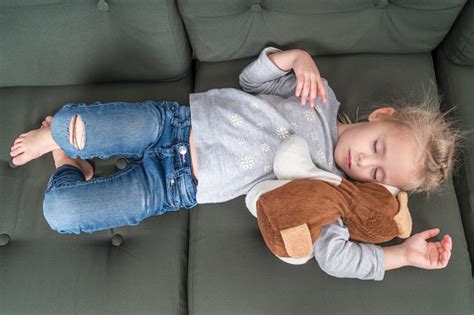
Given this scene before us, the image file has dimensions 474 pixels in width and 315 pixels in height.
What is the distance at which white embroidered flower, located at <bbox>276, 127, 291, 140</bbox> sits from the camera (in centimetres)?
106

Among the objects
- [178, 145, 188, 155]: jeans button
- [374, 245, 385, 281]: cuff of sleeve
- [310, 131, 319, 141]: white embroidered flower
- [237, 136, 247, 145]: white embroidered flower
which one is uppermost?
[310, 131, 319, 141]: white embroidered flower

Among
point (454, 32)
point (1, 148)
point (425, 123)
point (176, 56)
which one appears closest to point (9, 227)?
point (1, 148)

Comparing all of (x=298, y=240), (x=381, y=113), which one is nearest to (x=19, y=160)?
(x=298, y=240)

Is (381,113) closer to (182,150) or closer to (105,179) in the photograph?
(182,150)

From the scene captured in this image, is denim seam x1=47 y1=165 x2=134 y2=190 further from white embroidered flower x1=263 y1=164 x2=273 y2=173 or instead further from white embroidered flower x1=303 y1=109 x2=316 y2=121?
white embroidered flower x1=303 y1=109 x2=316 y2=121

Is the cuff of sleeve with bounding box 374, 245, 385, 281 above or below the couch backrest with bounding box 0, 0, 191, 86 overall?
below

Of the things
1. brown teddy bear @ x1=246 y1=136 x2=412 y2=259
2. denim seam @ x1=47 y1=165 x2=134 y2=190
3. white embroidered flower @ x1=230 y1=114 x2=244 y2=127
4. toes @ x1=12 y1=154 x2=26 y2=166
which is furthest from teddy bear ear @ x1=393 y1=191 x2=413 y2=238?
toes @ x1=12 y1=154 x2=26 y2=166

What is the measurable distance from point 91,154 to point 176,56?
365 millimetres

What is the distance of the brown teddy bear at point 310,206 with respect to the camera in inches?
36.5

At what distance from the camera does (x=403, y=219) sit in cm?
99

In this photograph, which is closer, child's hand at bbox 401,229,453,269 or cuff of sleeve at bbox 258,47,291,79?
child's hand at bbox 401,229,453,269

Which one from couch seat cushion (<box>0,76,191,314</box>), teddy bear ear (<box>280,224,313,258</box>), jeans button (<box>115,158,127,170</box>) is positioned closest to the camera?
teddy bear ear (<box>280,224,313,258</box>)

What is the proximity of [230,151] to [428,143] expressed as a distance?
0.49 meters

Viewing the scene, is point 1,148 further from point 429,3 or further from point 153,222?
point 429,3
